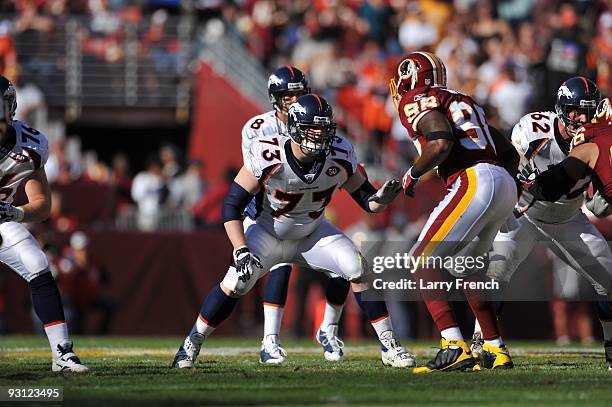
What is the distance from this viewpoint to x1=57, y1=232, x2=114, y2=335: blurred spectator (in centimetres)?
1449

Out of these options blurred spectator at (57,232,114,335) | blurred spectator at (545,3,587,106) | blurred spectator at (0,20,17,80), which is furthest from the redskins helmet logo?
blurred spectator at (0,20,17,80)

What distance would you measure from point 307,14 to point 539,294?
6.92 metres

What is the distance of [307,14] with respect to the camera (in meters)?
19.2

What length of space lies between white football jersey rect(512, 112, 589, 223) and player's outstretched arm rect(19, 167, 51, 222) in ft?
10.9

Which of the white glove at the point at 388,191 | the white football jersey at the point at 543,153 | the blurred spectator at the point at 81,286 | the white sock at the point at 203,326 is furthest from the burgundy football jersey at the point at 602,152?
the blurred spectator at the point at 81,286

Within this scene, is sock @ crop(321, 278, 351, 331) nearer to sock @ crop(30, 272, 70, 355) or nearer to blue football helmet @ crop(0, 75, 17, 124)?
sock @ crop(30, 272, 70, 355)

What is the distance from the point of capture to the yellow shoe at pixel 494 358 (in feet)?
25.0

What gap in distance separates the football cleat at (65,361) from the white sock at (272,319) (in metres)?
1.65

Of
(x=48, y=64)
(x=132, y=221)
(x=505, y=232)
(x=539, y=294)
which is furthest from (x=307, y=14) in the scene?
(x=505, y=232)

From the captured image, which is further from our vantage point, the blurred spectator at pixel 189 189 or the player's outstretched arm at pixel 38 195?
the blurred spectator at pixel 189 189

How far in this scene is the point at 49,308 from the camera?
7398 mm

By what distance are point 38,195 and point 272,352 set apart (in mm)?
2082

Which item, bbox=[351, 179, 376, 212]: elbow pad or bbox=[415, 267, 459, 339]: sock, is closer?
bbox=[415, 267, 459, 339]: sock

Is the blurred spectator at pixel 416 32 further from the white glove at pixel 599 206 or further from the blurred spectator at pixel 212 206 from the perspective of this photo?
the white glove at pixel 599 206
